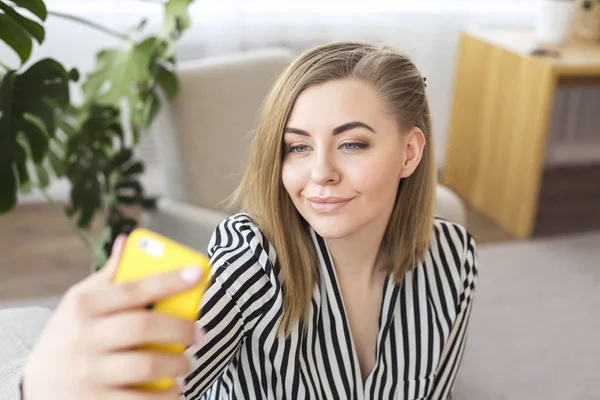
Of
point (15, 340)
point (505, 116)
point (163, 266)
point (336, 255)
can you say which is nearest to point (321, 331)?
point (336, 255)

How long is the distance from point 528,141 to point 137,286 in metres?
2.40

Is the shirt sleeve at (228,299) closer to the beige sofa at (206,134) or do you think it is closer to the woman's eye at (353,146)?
the woman's eye at (353,146)

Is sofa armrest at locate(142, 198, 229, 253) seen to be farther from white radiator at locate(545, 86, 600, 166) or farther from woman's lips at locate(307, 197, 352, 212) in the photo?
white radiator at locate(545, 86, 600, 166)

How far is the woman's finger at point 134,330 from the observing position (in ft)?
1.36

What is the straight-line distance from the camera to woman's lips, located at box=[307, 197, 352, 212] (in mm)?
874

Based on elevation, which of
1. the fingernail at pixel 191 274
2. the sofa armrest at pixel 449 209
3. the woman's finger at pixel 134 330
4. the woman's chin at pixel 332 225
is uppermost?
the fingernail at pixel 191 274

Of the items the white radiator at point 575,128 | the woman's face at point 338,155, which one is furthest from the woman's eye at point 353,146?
the white radiator at point 575,128

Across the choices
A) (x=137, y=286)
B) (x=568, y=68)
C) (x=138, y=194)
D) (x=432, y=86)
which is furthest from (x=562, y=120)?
(x=137, y=286)

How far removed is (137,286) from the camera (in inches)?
16.5

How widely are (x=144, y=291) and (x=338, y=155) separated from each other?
49cm

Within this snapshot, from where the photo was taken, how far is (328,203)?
876 mm

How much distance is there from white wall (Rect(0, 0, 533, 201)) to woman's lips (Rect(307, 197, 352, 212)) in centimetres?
179

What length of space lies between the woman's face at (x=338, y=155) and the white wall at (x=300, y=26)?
1743 mm

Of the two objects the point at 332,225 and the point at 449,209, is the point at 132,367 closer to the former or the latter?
the point at 332,225
